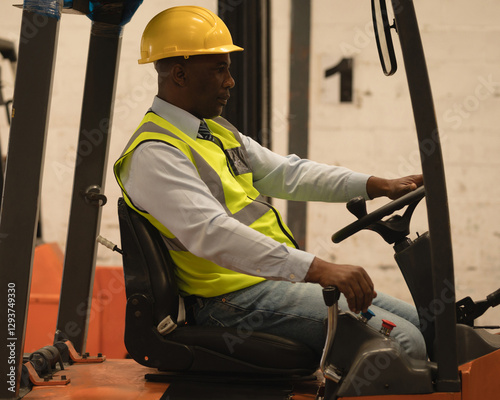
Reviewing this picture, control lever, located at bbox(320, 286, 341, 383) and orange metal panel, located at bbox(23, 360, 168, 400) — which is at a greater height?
control lever, located at bbox(320, 286, 341, 383)

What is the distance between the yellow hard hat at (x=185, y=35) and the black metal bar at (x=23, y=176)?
0.34 m

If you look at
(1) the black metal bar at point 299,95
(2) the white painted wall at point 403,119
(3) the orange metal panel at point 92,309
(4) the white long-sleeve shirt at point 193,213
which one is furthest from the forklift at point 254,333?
(2) the white painted wall at point 403,119

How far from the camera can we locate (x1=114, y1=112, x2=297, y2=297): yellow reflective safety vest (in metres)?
2.07

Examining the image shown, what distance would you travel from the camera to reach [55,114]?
5.70 m

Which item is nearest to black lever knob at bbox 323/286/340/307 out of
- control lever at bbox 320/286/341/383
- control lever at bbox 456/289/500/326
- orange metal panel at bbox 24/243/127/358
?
→ control lever at bbox 320/286/341/383

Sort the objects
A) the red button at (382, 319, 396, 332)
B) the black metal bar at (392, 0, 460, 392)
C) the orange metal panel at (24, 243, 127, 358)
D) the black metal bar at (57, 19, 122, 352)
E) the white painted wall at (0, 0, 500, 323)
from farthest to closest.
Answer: the white painted wall at (0, 0, 500, 323) → the orange metal panel at (24, 243, 127, 358) → the black metal bar at (57, 19, 122, 352) → the red button at (382, 319, 396, 332) → the black metal bar at (392, 0, 460, 392)

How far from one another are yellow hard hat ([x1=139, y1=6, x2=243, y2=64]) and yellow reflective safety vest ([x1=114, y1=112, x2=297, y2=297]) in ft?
0.76

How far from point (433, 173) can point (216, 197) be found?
728 mm

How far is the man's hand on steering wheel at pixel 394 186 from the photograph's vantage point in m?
2.27

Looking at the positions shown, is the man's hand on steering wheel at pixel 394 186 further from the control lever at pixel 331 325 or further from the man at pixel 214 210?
the control lever at pixel 331 325

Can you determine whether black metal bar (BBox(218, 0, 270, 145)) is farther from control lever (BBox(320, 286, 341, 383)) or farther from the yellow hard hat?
control lever (BBox(320, 286, 341, 383))

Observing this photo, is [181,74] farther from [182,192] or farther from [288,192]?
[288,192]

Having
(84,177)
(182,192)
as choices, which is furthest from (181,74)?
(84,177)

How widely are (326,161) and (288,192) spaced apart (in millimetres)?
2963
